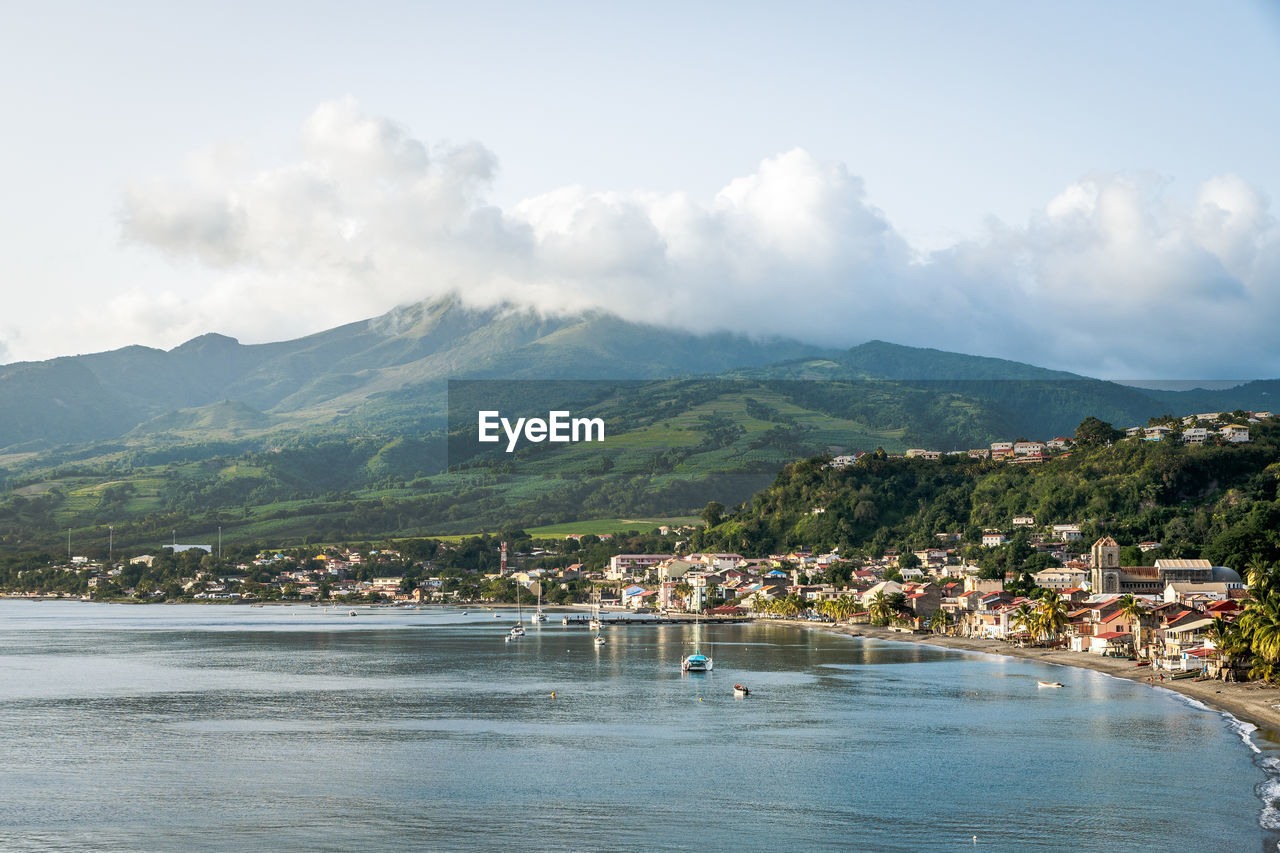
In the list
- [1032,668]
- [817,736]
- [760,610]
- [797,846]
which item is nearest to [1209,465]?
[760,610]

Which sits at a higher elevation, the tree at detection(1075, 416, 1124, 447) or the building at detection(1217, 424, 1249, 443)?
the tree at detection(1075, 416, 1124, 447)

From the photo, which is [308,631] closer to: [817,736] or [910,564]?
[910,564]

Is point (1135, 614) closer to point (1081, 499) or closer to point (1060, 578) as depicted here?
point (1060, 578)

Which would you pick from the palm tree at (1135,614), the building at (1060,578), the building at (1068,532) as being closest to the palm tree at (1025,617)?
the building at (1060,578)

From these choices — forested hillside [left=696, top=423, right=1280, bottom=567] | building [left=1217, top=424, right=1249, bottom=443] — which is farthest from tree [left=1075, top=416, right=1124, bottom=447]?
building [left=1217, top=424, right=1249, bottom=443]

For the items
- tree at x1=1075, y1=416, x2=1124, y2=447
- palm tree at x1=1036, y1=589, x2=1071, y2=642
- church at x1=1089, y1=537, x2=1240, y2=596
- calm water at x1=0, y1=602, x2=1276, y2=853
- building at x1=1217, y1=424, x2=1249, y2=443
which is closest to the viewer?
calm water at x1=0, y1=602, x2=1276, y2=853

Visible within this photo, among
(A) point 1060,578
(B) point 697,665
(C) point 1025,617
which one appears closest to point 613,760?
(B) point 697,665

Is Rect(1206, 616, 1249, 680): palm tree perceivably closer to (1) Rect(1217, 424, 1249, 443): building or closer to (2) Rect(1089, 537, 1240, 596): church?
(2) Rect(1089, 537, 1240, 596): church
